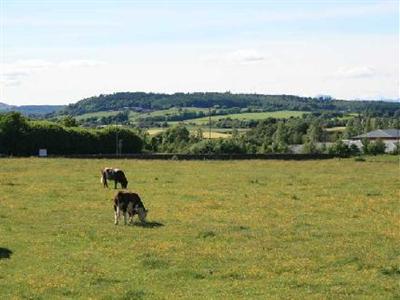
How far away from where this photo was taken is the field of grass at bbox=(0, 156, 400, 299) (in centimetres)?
1644

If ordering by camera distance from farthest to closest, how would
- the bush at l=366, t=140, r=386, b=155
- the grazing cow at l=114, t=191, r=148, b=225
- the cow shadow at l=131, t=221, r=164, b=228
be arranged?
the bush at l=366, t=140, r=386, b=155 → the grazing cow at l=114, t=191, r=148, b=225 → the cow shadow at l=131, t=221, r=164, b=228

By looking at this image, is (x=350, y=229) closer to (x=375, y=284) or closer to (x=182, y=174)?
(x=375, y=284)

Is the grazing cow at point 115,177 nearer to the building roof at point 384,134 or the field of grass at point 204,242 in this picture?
the field of grass at point 204,242

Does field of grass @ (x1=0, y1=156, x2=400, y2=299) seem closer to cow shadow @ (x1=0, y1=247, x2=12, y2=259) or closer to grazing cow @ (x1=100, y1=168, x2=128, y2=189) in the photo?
cow shadow @ (x1=0, y1=247, x2=12, y2=259)

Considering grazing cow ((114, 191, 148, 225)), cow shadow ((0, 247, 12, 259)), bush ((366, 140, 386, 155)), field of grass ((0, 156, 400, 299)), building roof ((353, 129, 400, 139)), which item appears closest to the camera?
field of grass ((0, 156, 400, 299))

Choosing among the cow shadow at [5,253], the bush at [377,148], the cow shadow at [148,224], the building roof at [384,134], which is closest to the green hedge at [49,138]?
the bush at [377,148]

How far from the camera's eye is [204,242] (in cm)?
2220

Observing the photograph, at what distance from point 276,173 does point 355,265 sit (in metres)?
34.2

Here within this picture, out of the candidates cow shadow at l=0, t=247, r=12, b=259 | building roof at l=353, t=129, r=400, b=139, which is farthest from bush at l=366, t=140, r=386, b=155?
cow shadow at l=0, t=247, r=12, b=259

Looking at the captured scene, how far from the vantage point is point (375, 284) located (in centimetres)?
1666

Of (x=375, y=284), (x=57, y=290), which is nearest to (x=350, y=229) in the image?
(x=375, y=284)

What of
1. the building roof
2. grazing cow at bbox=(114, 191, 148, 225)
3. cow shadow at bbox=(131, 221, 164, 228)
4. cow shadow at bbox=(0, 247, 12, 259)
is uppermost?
the building roof

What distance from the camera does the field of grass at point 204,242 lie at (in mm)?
16438

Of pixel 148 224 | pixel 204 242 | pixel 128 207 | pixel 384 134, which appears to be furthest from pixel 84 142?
pixel 384 134
